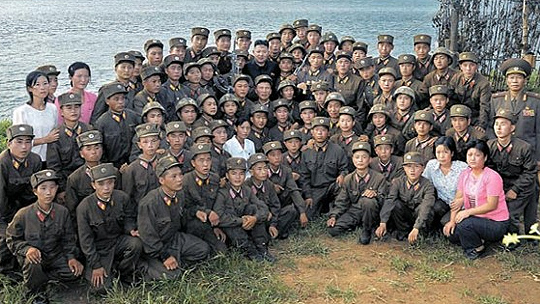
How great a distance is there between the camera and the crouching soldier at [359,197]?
668cm

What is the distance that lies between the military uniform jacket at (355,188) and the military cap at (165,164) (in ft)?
6.93

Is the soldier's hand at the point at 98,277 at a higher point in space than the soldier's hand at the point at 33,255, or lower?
lower

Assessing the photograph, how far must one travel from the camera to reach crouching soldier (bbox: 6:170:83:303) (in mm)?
5277

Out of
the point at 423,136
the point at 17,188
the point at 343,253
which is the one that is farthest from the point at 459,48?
the point at 17,188

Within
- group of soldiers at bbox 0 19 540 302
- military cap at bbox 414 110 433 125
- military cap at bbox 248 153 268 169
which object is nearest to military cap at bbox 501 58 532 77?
group of soldiers at bbox 0 19 540 302

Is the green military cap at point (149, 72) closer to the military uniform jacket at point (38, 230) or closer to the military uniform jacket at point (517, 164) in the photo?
the military uniform jacket at point (38, 230)

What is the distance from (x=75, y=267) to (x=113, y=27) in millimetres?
30223

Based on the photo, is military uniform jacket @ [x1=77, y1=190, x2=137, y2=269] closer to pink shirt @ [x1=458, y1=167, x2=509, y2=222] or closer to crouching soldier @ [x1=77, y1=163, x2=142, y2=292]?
crouching soldier @ [x1=77, y1=163, x2=142, y2=292]

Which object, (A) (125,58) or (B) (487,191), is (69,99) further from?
(B) (487,191)

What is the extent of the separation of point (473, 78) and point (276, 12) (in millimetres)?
38004

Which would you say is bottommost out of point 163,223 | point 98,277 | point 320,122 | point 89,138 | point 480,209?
point 98,277

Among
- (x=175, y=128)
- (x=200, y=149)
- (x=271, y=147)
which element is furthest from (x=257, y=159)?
(x=175, y=128)

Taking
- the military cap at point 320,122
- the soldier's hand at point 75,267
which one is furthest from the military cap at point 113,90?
the military cap at point 320,122

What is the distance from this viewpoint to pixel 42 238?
17.5 feet
